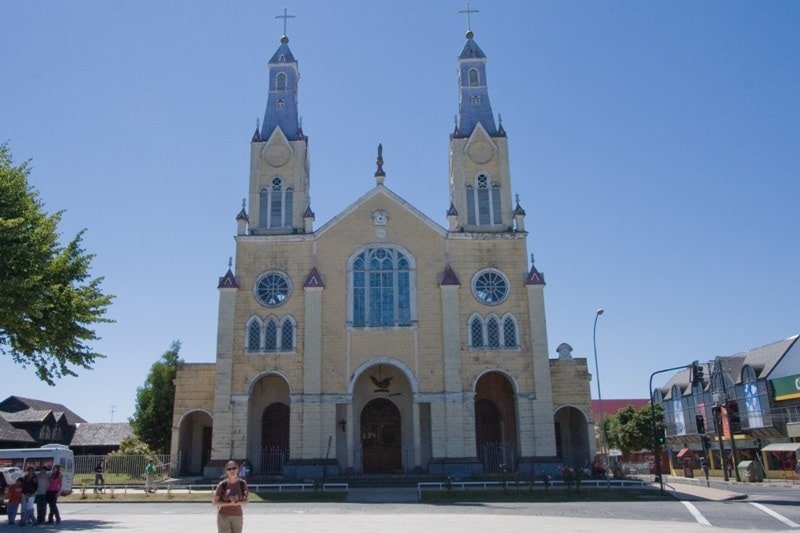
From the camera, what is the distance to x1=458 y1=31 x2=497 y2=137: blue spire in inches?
1633

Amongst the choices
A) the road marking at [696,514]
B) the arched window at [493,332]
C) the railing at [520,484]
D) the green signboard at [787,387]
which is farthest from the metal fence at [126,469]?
the green signboard at [787,387]

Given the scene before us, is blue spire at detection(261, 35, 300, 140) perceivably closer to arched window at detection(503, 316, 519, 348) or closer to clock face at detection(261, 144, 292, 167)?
clock face at detection(261, 144, 292, 167)

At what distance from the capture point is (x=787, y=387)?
4616 centimetres

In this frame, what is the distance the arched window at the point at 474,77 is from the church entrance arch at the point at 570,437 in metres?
20.5

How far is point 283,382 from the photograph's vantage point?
1453 inches

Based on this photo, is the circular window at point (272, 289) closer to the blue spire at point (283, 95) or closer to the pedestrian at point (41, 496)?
the blue spire at point (283, 95)

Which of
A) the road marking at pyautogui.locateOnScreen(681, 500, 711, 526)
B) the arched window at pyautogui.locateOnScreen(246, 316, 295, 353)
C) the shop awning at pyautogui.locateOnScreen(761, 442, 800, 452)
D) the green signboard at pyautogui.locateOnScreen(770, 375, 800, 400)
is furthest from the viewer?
the green signboard at pyautogui.locateOnScreen(770, 375, 800, 400)

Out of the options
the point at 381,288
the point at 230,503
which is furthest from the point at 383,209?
the point at 230,503

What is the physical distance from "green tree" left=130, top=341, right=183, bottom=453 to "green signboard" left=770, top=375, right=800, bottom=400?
42244mm

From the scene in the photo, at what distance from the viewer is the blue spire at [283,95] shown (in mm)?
41562

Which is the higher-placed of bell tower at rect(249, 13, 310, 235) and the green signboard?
bell tower at rect(249, 13, 310, 235)

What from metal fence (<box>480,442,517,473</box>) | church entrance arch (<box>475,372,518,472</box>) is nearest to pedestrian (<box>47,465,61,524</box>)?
metal fence (<box>480,442,517,473</box>)

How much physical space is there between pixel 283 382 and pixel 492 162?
681 inches

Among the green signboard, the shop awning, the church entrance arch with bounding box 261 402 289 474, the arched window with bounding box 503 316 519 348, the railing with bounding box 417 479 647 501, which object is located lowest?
the railing with bounding box 417 479 647 501
